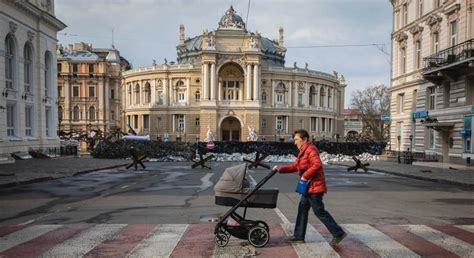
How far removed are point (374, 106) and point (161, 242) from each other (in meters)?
84.5

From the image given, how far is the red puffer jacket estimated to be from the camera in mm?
6988

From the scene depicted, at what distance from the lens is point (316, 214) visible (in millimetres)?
7109

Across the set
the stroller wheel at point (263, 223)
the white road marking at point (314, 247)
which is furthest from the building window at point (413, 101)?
the stroller wheel at point (263, 223)

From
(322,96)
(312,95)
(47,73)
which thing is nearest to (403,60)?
(47,73)

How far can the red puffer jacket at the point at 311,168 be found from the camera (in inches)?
275

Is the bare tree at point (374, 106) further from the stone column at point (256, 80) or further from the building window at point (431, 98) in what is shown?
the building window at point (431, 98)

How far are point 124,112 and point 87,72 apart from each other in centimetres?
1189

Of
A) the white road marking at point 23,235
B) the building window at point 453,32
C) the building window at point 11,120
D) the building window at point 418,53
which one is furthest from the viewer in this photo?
the building window at point 418,53

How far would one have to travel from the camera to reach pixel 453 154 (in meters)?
30.6

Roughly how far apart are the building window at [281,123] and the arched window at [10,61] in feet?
215

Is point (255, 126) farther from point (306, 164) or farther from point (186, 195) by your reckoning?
point (306, 164)

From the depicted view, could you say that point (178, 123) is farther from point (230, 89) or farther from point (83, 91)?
point (83, 91)

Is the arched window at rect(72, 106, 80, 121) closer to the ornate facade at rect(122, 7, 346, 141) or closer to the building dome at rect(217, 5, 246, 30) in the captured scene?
the ornate facade at rect(122, 7, 346, 141)

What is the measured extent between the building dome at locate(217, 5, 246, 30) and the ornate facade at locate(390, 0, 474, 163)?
5439 centimetres
